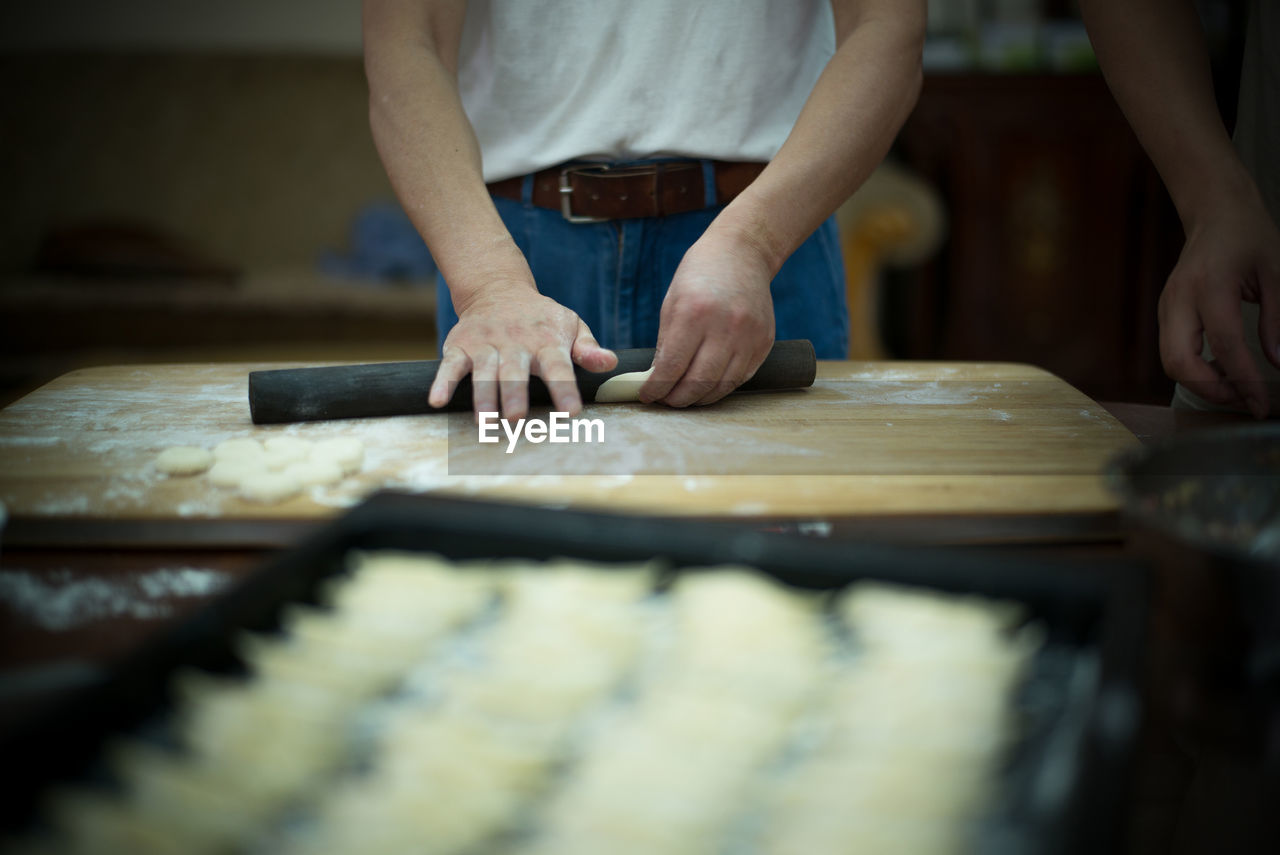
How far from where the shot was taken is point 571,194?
127 centimetres

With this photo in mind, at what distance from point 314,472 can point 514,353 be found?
0.81 feet

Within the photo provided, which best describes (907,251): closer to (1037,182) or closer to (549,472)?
(1037,182)

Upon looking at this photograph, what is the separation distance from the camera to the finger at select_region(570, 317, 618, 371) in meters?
1.00

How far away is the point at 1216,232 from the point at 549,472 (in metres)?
0.72

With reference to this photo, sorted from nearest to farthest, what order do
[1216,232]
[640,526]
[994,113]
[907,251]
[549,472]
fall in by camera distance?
[640,526], [549,472], [1216,232], [907,251], [994,113]

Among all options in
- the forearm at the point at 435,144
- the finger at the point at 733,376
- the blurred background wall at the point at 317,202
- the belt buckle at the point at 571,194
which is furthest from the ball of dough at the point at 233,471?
the blurred background wall at the point at 317,202

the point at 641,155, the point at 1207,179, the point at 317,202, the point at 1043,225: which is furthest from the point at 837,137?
the point at 317,202

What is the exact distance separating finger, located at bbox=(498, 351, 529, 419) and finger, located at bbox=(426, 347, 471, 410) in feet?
0.15

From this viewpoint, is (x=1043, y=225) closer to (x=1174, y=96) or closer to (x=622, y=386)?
(x=1174, y=96)

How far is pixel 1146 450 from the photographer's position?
1.69 ft

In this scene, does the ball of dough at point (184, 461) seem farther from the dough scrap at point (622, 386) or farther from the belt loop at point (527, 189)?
the belt loop at point (527, 189)

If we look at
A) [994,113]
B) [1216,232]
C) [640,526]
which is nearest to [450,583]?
[640,526]

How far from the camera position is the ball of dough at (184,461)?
2.71 ft

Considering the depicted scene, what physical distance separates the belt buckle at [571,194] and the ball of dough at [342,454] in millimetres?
538
